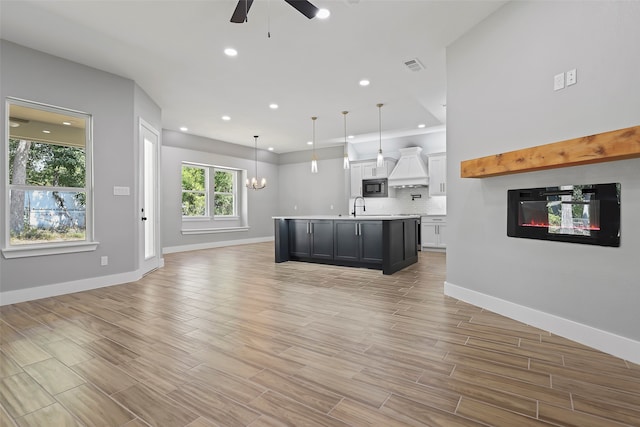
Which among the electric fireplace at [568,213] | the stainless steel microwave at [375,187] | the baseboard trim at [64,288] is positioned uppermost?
the stainless steel microwave at [375,187]

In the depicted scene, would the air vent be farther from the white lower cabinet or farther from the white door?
the white door

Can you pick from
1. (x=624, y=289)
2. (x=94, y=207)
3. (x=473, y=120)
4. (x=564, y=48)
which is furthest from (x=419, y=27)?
(x=94, y=207)

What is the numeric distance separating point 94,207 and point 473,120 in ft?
15.6

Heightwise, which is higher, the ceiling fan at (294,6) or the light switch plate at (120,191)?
the ceiling fan at (294,6)

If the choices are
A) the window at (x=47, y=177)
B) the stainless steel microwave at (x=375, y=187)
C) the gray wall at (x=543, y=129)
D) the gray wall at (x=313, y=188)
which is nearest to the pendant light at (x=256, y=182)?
the gray wall at (x=313, y=188)

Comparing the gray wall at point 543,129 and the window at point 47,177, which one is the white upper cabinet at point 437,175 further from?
the window at point 47,177

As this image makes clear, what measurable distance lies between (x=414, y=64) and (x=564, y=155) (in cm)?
247

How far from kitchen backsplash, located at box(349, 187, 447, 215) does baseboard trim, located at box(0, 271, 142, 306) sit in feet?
19.6

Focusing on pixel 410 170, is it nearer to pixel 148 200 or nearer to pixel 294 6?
pixel 148 200

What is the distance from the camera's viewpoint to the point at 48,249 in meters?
3.70

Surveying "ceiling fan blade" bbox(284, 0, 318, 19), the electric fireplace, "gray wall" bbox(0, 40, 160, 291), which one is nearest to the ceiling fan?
"ceiling fan blade" bbox(284, 0, 318, 19)

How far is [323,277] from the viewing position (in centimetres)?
463

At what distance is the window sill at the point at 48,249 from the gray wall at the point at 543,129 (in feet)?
14.9

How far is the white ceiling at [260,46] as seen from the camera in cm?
297
